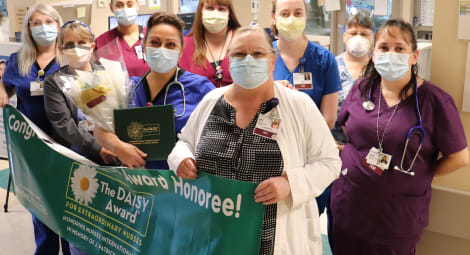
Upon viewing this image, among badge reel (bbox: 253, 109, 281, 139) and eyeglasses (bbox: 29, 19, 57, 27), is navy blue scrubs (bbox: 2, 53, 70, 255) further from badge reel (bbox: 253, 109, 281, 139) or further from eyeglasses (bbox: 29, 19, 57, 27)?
badge reel (bbox: 253, 109, 281, 139)

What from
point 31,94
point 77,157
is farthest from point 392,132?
point 31,94

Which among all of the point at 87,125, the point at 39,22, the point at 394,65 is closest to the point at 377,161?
the point at 394,65

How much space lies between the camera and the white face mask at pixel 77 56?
8.96ft

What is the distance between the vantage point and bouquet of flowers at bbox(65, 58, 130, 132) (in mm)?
2221

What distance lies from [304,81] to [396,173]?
29.3 inches

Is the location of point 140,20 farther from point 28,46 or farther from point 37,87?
point 37,87

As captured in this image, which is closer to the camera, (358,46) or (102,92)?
(102,92)

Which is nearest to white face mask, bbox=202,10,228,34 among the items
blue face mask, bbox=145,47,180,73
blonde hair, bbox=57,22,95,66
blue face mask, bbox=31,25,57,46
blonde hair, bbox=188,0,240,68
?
blonde hair, bbox=188,0,240,68

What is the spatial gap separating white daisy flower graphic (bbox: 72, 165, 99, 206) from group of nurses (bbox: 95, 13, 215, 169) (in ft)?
0.60

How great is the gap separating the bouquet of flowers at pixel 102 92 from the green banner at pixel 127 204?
26cm

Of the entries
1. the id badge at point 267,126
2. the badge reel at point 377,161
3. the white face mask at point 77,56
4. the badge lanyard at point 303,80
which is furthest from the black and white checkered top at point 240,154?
the white face mask at point 77,56

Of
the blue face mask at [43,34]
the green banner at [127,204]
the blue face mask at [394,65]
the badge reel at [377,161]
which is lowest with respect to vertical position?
the green banner at [127,204]

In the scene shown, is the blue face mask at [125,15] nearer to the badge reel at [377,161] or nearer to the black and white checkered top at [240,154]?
the black and white checkered top at [240,154]

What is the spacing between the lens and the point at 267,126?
1.88 metres
